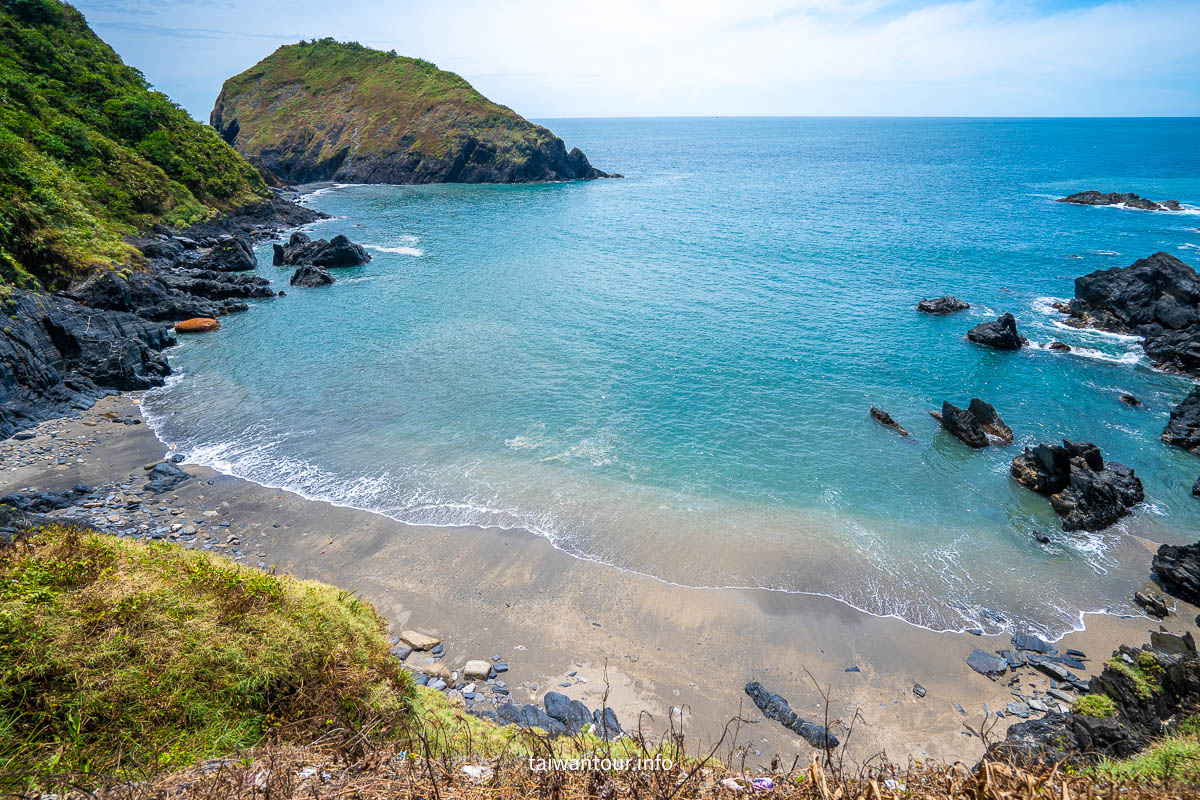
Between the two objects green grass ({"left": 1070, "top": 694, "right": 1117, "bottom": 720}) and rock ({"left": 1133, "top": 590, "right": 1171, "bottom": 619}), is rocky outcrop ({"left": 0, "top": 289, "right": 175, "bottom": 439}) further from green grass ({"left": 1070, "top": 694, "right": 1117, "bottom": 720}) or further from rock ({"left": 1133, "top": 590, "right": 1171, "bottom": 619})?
rock ({"left": 1133, "top": 590, "right": 1171, "bottom": 619})

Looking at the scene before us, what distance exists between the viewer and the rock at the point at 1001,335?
3700 centimetres

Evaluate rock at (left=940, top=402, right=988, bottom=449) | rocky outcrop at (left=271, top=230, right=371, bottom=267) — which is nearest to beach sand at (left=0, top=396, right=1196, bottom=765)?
rock at (left=940, top=402, right=988, bottom=449)

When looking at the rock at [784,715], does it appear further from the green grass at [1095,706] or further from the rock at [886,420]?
the rock at [886,420]

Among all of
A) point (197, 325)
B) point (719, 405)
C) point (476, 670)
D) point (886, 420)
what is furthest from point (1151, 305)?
point (197, 325)

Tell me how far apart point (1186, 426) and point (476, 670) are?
117 ft

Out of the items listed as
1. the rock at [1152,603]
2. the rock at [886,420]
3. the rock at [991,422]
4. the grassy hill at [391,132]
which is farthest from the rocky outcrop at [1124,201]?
the rock at [1152,603]

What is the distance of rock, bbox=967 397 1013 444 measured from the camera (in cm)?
2753

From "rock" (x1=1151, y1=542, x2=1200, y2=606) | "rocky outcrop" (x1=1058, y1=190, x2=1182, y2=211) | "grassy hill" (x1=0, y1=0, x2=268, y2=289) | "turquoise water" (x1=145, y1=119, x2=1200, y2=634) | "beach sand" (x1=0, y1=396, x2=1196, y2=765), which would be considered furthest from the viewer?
"rocky outcrop" (x1=1058, y1=190, x2=1182, y2=211)

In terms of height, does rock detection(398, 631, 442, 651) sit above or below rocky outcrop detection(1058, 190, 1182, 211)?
below

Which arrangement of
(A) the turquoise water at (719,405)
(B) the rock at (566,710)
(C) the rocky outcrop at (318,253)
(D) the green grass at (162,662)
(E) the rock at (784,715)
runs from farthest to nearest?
(C) the rocky outcrop at (318,253) < (A) the turquoise water at (719,405) < (E) the rock at (784,715) < (B) the rock at (566,710) < (D) the green grass at (162,662)

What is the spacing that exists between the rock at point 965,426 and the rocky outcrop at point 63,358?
43.5 metres

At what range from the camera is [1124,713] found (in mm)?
13898

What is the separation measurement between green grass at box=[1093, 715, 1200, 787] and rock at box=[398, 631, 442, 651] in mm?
14813

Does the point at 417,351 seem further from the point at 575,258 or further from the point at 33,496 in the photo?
the point at 575,258
